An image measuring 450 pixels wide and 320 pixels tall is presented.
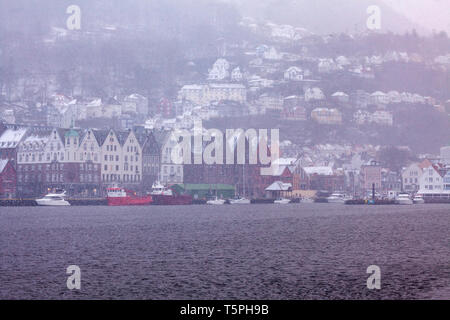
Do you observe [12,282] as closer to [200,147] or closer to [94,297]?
[94,297]

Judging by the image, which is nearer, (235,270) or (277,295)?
(277,295)

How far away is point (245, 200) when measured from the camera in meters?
160

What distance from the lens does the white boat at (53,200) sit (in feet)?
424

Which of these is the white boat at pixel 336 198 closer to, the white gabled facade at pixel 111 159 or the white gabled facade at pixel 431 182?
the white gabled facade at pixel 431 182

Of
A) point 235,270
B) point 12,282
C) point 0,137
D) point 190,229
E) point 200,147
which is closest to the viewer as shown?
point 12,282

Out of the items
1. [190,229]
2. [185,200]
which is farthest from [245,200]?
[190,229]

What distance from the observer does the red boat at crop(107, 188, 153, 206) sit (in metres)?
134

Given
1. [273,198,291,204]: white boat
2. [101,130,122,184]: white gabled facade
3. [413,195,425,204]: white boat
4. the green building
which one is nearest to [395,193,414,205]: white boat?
[413,195,425,204]: white boat

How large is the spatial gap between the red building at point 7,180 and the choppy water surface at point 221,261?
Result: 6780 centimetres

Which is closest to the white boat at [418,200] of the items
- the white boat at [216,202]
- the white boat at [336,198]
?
the white boat at [336,198]

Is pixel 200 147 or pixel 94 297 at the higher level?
pixel 200 147

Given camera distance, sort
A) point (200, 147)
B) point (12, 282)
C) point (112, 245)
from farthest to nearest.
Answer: point (200, 147) < point (112, 245) < point (12, 282)

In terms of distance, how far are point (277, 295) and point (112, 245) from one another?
931 inches

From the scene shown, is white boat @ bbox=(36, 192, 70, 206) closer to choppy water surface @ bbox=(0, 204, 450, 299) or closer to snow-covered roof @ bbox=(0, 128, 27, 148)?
snow-covered roof @ bbox=(0, 128, 27, 148)
